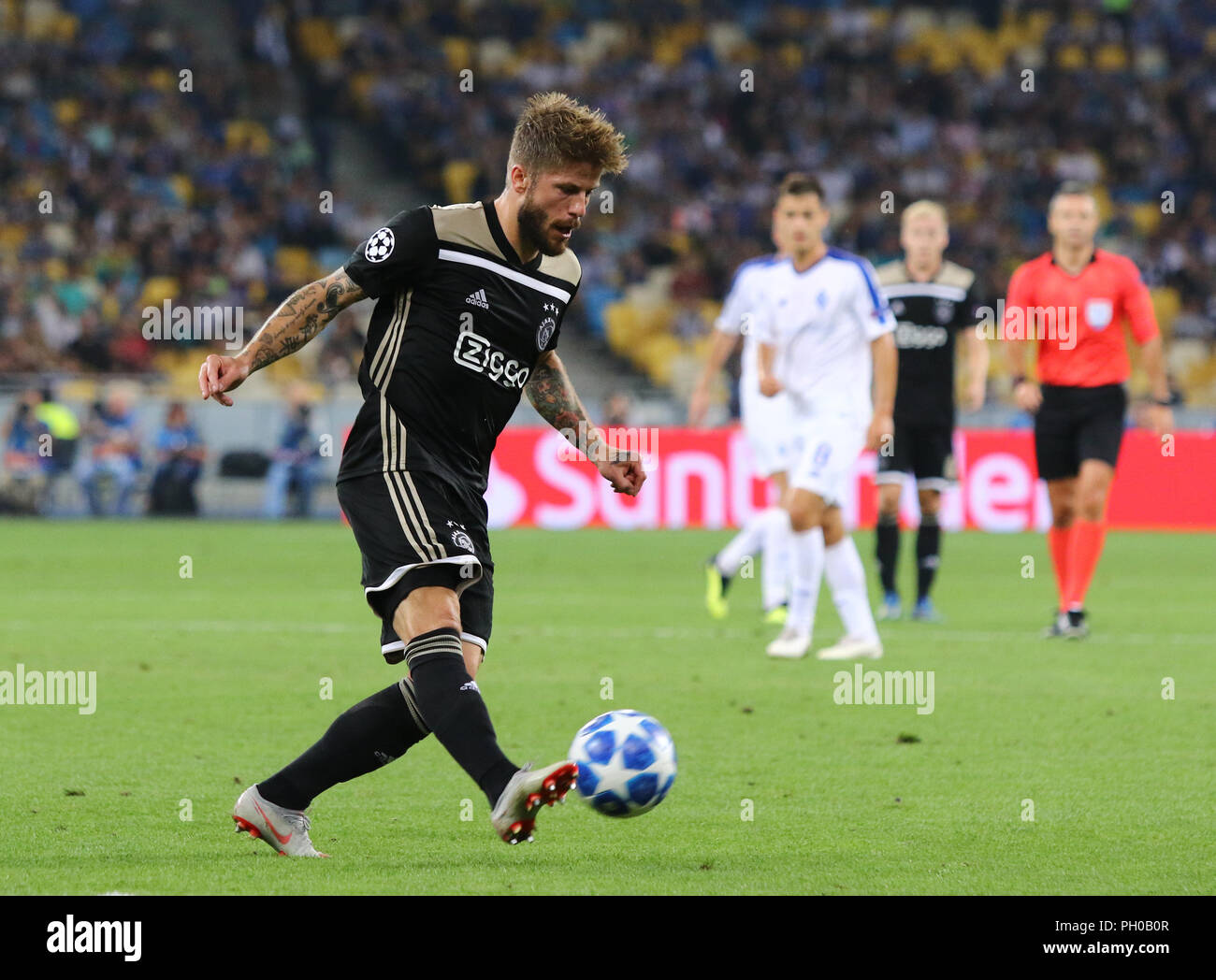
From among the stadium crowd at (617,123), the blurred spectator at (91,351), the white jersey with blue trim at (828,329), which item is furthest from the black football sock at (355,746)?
the blurred spectator at (91,351)

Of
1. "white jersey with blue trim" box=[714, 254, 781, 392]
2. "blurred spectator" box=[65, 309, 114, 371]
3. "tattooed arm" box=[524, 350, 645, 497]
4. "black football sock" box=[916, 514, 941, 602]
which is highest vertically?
"blurred spectator" box=[65, 309, 114, 371]

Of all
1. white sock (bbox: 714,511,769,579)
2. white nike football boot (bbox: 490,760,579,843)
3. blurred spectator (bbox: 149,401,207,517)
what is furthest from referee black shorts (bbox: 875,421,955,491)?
blurred spectator (bbox: 149,401,207,517)

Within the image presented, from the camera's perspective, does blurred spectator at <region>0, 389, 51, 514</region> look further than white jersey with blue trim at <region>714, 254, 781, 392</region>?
Yes

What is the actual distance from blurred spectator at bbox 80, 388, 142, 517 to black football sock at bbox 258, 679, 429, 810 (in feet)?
57.9

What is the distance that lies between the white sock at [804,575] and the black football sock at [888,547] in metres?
2.27

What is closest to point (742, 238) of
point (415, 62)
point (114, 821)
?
point (415, 62)

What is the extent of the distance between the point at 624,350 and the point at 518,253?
22.3 meters

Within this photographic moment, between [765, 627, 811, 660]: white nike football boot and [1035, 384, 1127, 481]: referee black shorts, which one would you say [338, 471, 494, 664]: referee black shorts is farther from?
[1035, 384, 1127, 481]: referee black shorts

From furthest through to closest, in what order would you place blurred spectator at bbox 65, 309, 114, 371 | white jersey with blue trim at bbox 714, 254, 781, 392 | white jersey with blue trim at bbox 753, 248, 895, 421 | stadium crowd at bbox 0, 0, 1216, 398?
stadium crowd at bbox 0, 0, 1216, 398 < blurred spectator at bbox 65, 309, 114, 371 < white jersey with blue trim at bbox 714, 254, 781, 392 < white jersey with blue trim at bbox 753, 248, 895, 421

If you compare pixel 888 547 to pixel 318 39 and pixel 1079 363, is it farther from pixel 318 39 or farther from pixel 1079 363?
pixel 318 39

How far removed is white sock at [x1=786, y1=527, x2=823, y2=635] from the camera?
1016 cm

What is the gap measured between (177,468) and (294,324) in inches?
716

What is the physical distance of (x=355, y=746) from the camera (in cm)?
508
